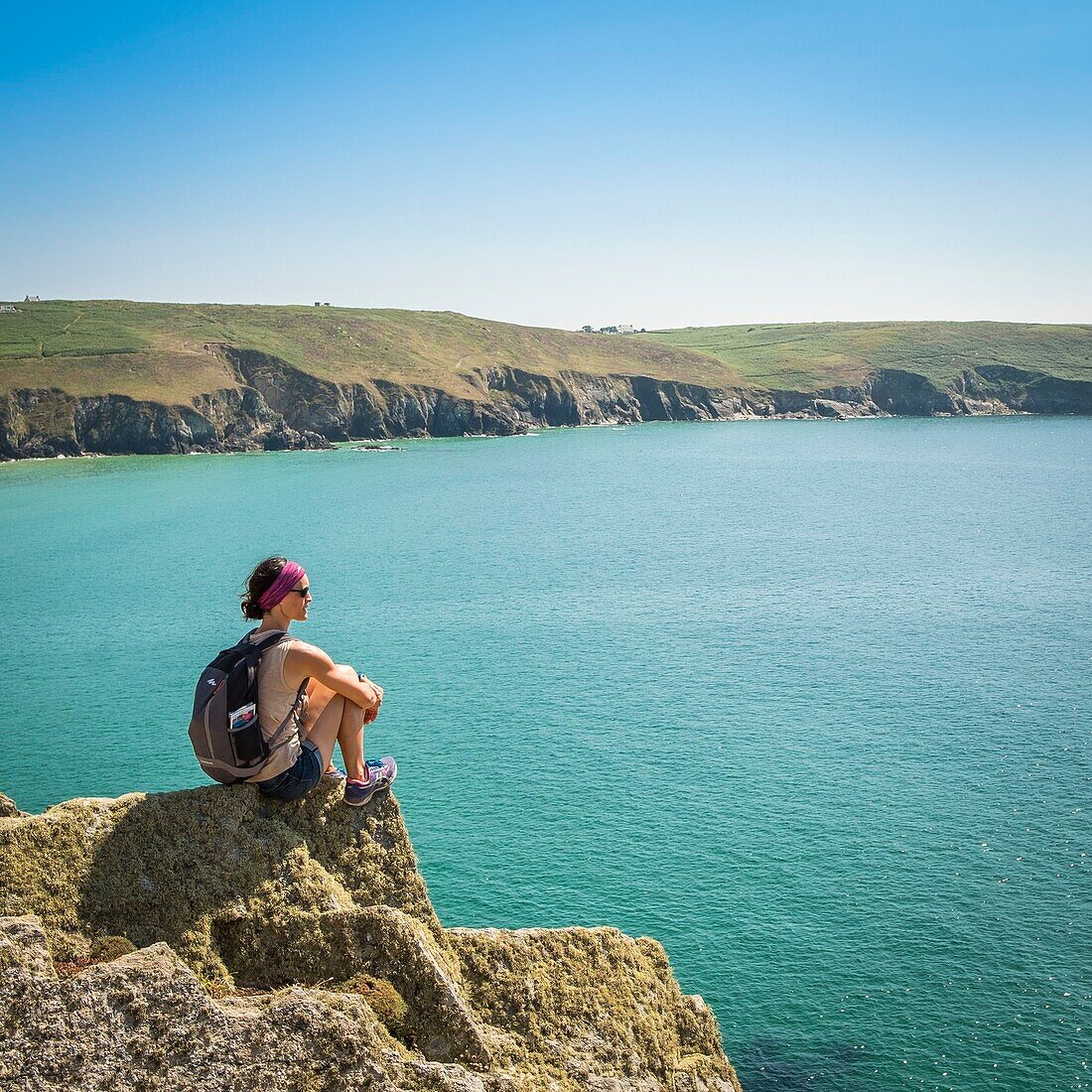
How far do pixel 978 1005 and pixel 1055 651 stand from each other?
1267 inches

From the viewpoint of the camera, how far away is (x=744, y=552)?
80.0 m

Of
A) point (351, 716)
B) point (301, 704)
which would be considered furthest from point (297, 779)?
point (351, 716)

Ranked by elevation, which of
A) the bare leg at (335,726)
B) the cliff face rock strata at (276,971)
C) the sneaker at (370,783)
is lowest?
the cliff face rock strata at (276,971)

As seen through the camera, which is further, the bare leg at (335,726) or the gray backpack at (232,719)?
the bare leg at (335,726)

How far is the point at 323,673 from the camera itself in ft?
31.2

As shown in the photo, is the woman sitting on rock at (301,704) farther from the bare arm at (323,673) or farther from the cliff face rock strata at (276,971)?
the cliff face rock strata at (276,971)

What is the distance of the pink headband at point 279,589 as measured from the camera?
9789mm

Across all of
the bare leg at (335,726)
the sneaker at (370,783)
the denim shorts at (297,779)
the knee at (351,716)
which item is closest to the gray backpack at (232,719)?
the denim shorts at (297,779)

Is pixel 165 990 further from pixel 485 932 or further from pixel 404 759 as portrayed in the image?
pixel 404 759

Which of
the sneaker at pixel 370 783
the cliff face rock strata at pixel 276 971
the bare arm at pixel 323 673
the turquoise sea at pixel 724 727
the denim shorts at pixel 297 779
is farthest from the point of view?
the turquoise sea at pixel 724 727

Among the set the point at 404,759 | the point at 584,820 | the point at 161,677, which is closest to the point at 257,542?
the point at 161,677

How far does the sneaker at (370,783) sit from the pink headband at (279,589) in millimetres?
1791

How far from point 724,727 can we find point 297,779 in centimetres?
3365

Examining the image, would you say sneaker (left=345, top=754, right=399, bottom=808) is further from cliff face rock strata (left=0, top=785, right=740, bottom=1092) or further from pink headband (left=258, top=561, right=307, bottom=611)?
pink headband (left=258, top=561, right=307, bottom=611)
